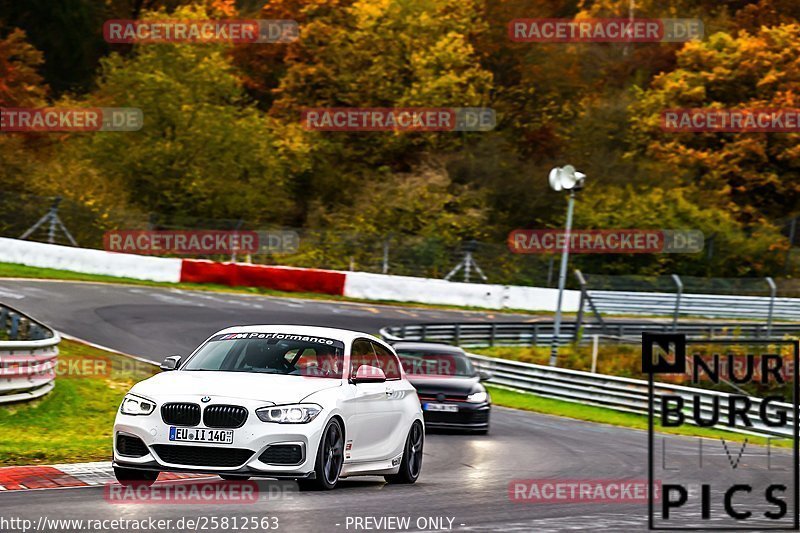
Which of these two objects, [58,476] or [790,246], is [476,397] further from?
[790,246]

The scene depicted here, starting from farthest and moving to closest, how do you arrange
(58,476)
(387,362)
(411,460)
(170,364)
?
(387,362) < (411,460) < (170,364) < (58,476)

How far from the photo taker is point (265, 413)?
407 inches

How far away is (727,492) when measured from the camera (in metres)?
12.9

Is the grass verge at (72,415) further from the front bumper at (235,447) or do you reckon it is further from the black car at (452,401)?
the black car at (452,401)

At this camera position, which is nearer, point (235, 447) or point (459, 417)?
point (235, 447)

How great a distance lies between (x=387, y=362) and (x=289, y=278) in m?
28.5

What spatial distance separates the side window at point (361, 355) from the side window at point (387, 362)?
0.13m

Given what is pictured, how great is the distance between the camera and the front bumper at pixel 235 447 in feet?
33.5

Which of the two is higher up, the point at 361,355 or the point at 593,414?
the point at 361,355

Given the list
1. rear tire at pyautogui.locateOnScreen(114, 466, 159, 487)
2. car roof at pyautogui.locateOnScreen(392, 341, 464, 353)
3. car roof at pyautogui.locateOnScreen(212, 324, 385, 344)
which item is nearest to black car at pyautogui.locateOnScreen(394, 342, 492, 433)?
car roof at pyautogui.locateOnScreen(392, 341, 464, 353)

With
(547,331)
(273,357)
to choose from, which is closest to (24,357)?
(273,357)

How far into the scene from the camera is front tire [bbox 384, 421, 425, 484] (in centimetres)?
1264

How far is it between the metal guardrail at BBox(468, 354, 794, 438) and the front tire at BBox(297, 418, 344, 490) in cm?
1445

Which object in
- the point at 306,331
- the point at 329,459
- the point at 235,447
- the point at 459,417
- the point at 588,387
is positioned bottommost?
the point at 588,387
